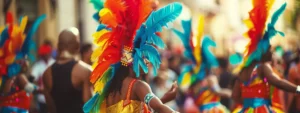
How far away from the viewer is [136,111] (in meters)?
8.98

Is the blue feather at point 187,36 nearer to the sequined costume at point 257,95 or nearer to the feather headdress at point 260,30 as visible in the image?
the feather headdress at point 260,30

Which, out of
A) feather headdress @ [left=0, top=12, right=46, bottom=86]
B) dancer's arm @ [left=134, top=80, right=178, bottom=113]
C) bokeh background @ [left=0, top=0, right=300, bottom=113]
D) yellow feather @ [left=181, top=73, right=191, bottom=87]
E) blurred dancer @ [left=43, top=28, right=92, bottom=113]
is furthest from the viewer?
bokeh background @ [left=0, top=0, right=300, bottom=113]

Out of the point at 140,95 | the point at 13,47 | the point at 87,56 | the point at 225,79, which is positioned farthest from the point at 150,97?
the point at 225,79

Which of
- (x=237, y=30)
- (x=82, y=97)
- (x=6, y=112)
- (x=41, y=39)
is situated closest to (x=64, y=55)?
(x=82, y=97)

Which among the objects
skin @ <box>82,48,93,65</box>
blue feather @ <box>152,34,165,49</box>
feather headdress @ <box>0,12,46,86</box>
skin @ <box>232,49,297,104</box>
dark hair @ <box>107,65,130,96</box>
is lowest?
skin @ <box>232,49,297,104</box>

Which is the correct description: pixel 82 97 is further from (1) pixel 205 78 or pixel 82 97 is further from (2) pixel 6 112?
(1) pixel 205 78

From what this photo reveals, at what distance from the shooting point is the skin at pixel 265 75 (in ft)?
36.0

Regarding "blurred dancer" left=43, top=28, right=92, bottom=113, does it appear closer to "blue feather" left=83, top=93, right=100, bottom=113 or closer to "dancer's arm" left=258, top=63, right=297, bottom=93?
"blue feather" left=83, top=93, right=100, bottom=113

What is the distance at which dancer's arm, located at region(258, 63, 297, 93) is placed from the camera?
35.9ft

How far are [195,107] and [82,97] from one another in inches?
184

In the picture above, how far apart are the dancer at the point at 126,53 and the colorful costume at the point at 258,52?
7.98 feet

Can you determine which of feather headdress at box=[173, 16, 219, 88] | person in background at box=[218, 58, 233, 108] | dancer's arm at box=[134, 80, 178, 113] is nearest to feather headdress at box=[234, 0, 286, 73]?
feather headdress at box=[173, 16, 219, 88]

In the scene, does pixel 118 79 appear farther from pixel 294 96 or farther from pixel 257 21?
pixel 294 96

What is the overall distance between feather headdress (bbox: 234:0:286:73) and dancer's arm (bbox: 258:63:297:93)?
23cm
